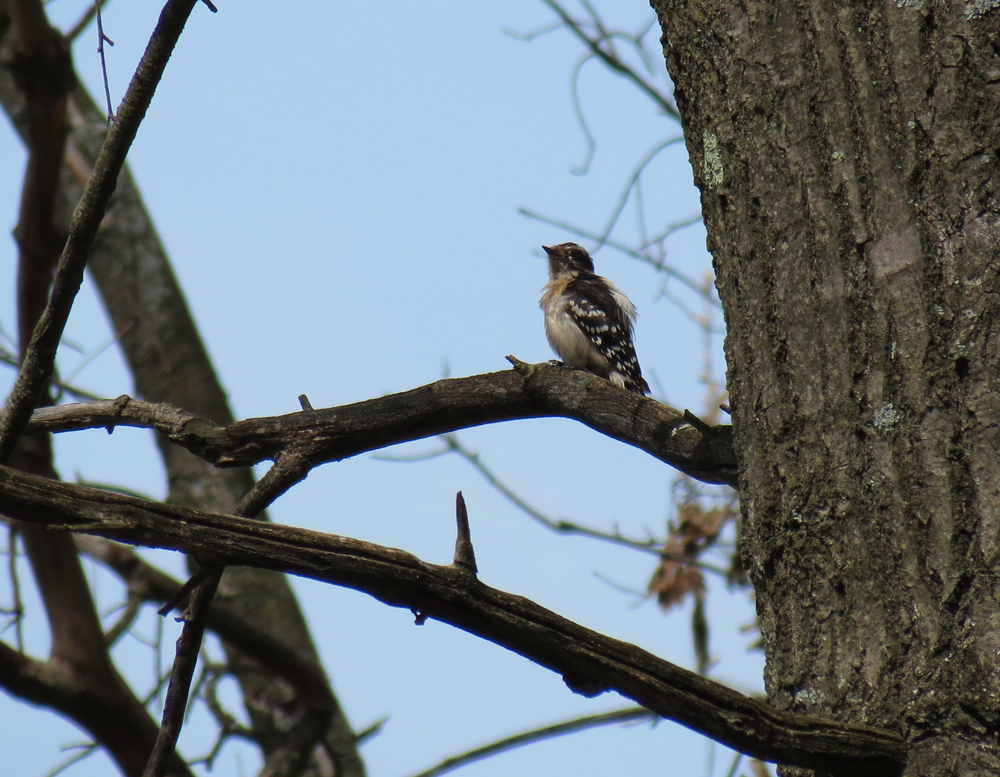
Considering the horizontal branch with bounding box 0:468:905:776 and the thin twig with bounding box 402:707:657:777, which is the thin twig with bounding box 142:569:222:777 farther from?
the thin twig with bounding box 402:707:657:777

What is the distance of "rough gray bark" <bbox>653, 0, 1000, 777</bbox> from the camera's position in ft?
5.86

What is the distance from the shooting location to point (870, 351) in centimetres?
199

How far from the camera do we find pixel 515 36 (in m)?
6.35

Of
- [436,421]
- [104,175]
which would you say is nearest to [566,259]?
[436,421]

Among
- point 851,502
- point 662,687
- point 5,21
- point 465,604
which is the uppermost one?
point 5,21

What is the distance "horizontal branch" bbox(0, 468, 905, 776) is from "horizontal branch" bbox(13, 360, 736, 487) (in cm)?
93

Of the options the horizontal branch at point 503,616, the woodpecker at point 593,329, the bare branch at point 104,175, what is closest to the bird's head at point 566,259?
the woodpecker at point 593,329

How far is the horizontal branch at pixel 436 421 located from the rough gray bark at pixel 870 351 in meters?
0.45

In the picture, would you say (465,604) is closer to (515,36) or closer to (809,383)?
(809,383)

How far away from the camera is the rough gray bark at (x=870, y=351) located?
5.86 feet

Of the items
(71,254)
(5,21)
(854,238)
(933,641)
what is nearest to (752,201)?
(854,238)

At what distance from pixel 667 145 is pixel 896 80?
388cm

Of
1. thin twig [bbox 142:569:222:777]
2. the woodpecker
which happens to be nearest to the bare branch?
thin twig [bbox 142:569:222:777]

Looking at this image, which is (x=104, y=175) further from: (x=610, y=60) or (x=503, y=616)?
(x=610, y=60)
